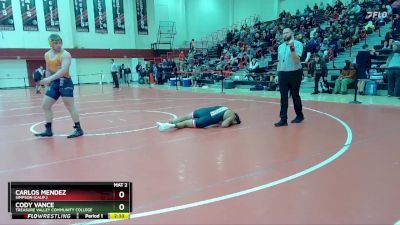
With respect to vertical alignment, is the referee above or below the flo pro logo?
below

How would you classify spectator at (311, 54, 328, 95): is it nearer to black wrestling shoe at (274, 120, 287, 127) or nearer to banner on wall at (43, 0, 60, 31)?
black wrestling shoe at (274, 120, 287, 127)

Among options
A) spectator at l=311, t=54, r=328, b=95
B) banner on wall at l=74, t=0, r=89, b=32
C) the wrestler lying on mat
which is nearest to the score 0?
the wrestler lying on mat

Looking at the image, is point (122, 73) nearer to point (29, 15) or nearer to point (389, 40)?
point (29, 15)

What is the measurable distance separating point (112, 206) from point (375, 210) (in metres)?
2.18

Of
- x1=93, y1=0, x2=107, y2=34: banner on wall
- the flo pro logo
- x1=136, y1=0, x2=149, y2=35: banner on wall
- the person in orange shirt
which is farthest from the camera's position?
x1=136, y1=0, x2=149, y2=35: banner on wall

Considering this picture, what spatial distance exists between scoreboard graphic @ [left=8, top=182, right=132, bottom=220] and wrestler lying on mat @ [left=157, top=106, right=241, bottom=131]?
3653mm

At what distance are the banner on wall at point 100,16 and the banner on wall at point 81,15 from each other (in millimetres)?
844

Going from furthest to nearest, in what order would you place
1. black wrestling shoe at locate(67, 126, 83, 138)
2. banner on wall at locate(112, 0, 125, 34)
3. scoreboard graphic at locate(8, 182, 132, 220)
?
1. banner on wall at locate(112, 0, 125, 34)
2. black wrestling shoe at locate(67, 126, 83, 138)
3. scoreboard graphic at locate(8, 182, 132, 220)

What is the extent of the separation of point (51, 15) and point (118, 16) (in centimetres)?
565

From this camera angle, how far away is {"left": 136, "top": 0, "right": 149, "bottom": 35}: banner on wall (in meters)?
30.6

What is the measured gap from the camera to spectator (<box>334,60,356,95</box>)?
12.6 meters

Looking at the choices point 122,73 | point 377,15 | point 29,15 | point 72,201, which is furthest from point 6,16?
point 72,201

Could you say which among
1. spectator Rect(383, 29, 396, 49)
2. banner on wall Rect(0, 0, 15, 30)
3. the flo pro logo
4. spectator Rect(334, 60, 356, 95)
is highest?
banner on wall Rect(0, 0, 15, 30)

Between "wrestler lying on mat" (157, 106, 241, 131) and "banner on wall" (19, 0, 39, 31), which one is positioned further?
"banner on wall" (19, 0, 39, 31)
